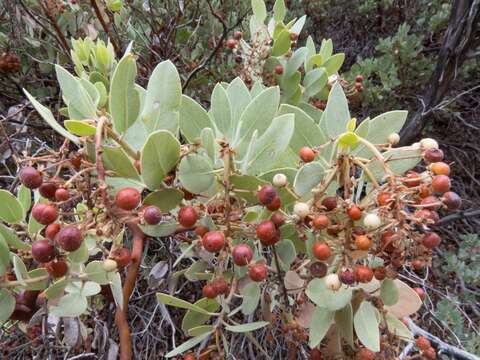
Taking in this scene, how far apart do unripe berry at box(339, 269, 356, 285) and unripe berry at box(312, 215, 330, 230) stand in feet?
0.25

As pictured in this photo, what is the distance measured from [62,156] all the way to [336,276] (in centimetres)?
45

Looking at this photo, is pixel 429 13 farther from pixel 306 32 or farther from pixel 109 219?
pixel 109 219

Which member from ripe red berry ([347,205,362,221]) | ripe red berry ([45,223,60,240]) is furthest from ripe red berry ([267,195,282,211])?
ripe red berry ([45,223,60,240])

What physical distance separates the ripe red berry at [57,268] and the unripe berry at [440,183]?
577 millimetres

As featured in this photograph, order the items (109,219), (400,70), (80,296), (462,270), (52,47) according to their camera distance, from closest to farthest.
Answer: (109,219)
(80,296)
(462,270)
(52,47)
(400,70)

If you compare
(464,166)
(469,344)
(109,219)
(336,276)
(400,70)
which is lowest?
(464,166)

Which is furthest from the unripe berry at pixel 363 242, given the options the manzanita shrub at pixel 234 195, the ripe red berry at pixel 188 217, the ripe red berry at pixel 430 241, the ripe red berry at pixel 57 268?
the ripe red berry at pixel 57 268

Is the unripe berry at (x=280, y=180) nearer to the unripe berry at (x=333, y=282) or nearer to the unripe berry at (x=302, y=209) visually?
the unripe berry at (x=302, y=209)

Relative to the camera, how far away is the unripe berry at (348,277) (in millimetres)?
698

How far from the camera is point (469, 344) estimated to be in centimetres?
159

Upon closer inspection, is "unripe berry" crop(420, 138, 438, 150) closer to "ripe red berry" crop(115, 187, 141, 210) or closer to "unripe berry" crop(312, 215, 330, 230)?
"unripe berry" crop(312, 215, 330, 230)

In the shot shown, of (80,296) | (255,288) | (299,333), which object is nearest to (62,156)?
(80,296)

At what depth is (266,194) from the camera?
2.21 feet

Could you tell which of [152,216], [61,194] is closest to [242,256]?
[152,216]
